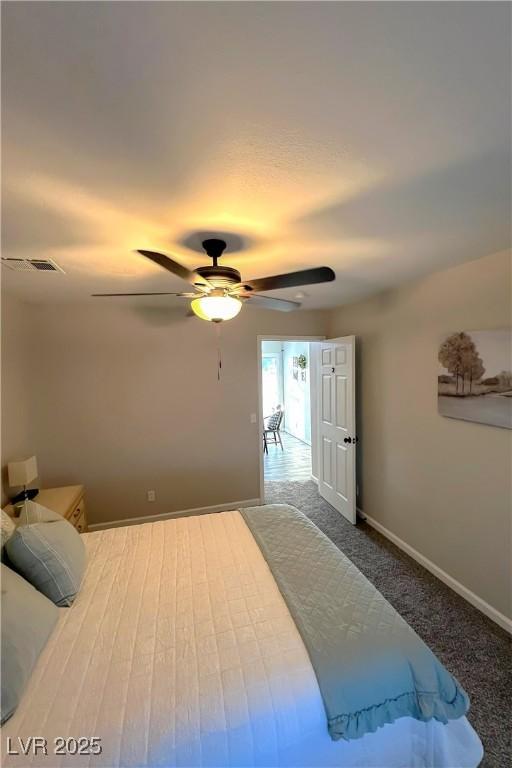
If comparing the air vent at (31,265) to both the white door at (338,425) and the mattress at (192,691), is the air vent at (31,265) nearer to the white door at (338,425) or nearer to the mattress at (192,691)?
the mattress at (192,691)

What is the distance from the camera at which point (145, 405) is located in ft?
11.8

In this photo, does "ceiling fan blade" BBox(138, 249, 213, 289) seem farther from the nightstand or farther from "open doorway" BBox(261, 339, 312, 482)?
"open doorway" BBox(261, 339, 312, 482)

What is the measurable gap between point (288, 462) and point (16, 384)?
171 inches

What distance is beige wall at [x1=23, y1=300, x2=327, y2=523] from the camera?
11.0ft

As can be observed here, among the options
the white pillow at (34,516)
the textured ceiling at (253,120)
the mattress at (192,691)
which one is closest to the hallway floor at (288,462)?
the white pillow at (34,516)

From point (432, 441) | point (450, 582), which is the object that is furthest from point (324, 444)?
point (450, 582)

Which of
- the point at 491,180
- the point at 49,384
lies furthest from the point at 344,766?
the point at 49,384

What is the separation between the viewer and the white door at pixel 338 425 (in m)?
3.52

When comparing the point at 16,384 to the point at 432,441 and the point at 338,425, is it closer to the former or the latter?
the point at 338,425

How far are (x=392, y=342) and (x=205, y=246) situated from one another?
207 centimetres

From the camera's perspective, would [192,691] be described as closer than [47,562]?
Yes

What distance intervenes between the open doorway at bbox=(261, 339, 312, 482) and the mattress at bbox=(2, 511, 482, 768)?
3603mm

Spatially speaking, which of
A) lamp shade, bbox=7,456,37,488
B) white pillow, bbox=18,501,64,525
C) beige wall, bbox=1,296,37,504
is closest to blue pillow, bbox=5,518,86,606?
white pillow, bbox=18,501,64,525

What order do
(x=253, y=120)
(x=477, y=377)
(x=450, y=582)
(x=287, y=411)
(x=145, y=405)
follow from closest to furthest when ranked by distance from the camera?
(x=253, y=120), (x=477, y=377), (x=450, y=582), (x=145, y=405), (x=287, y=411)
